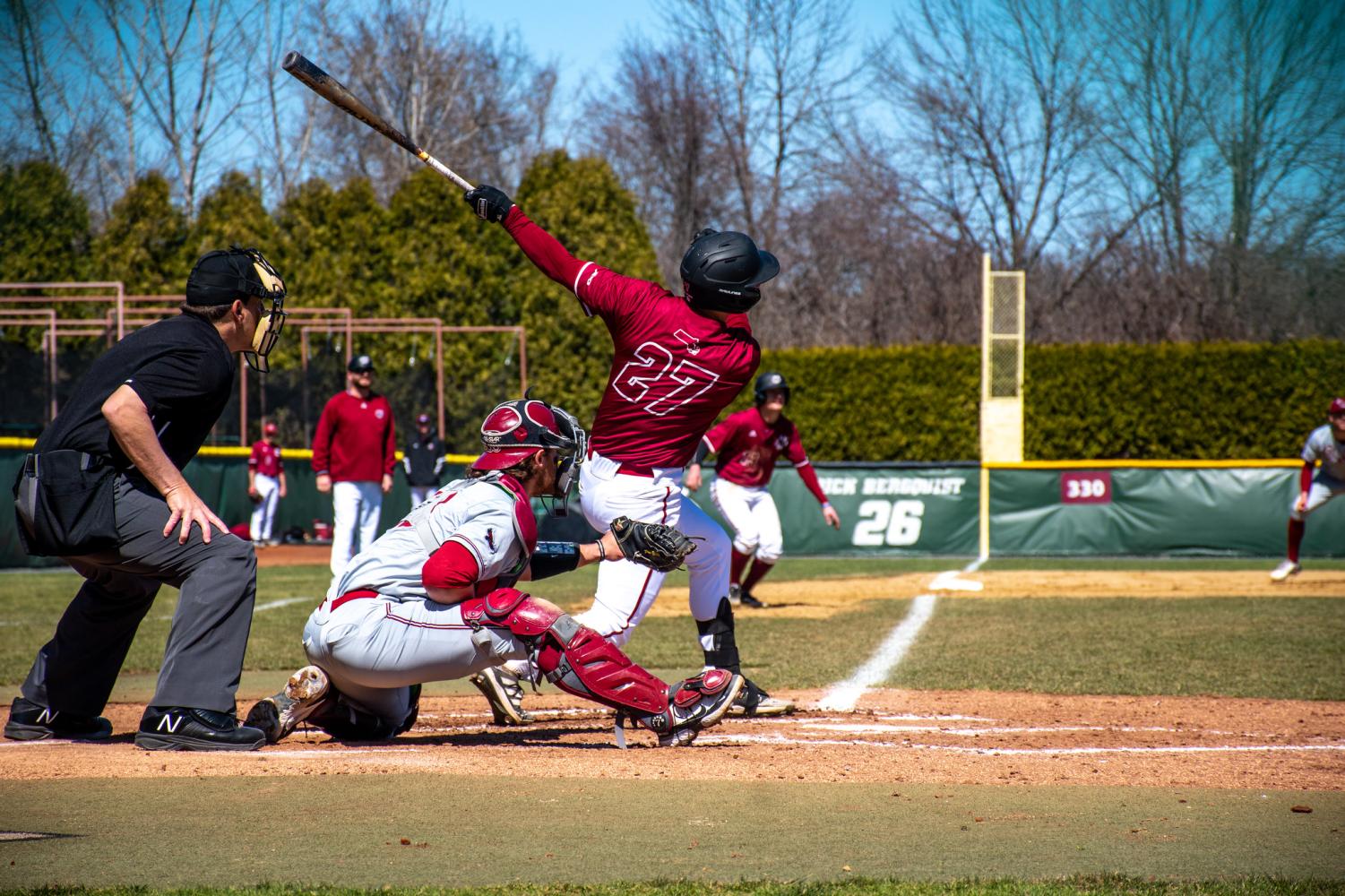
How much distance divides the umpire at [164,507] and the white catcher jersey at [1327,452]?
1341 cm

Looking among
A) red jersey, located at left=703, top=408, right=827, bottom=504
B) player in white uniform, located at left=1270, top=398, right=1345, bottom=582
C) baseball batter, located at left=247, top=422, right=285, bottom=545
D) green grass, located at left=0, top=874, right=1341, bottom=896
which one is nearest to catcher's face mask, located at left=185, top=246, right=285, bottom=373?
green grass, located at left=0, top=874, right=1341, bottom=896

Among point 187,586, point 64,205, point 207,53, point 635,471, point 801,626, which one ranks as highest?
point 207,53

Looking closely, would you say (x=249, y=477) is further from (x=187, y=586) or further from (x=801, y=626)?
(x=187, y=586)

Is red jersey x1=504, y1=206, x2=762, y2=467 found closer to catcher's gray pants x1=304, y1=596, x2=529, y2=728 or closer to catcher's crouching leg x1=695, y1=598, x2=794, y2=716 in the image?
catcher's crouching leg x1=695, y1=598, x2=794, y2=716

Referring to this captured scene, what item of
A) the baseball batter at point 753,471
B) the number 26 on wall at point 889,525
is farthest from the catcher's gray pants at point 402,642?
the number 26 on wall at point 889,525

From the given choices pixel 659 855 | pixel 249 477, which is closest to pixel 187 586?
pixel 659 855

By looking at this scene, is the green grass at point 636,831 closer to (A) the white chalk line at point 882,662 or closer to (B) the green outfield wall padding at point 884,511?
(A) the white chalk line at point 882,662

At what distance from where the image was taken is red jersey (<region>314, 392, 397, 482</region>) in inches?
489

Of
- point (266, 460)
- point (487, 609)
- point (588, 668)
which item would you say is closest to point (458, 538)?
point (487, 609)

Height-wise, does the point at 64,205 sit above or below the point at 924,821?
above

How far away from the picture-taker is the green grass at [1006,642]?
7.98 m

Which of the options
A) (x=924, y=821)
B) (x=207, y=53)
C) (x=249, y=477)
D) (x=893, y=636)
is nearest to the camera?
(x=924, y=821)

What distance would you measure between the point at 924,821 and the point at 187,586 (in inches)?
116

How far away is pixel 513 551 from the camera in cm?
501
